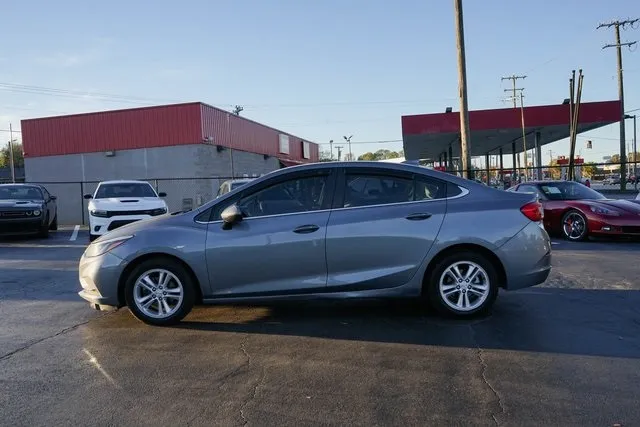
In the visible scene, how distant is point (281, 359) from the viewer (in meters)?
4.65

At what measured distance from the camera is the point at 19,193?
15641 mm

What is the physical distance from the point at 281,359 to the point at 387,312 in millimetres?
1810

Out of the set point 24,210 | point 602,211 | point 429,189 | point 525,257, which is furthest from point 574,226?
point 24,210

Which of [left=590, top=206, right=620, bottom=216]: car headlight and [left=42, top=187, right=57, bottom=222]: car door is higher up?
[left=42, top=187, right=57, bottom=222]: car door

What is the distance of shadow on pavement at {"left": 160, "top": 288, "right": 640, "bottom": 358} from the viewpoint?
16.2ft

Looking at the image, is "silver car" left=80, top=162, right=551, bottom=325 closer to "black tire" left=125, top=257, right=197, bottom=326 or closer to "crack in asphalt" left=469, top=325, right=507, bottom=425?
"black tire" left=125, top=257, right=197, bottom=326

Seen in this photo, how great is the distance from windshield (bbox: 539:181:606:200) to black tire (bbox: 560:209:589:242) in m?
0.46

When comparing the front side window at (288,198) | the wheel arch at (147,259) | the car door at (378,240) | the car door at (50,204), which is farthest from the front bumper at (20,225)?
the car door at (378,240)

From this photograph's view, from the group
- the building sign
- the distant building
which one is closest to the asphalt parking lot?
the distant building

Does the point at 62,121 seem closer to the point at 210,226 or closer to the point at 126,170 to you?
the point at 126,170

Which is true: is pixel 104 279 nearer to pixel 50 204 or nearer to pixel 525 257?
pixel 525 257

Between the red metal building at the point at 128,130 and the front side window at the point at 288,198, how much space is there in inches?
963

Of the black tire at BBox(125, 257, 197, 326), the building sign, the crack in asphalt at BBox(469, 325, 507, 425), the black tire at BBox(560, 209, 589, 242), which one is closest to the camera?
the crack in asphalt at BBox(469, 325, 507, 425)

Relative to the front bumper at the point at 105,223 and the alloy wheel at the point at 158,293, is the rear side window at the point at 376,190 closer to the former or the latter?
the alloy wheel at the point at 158,293
